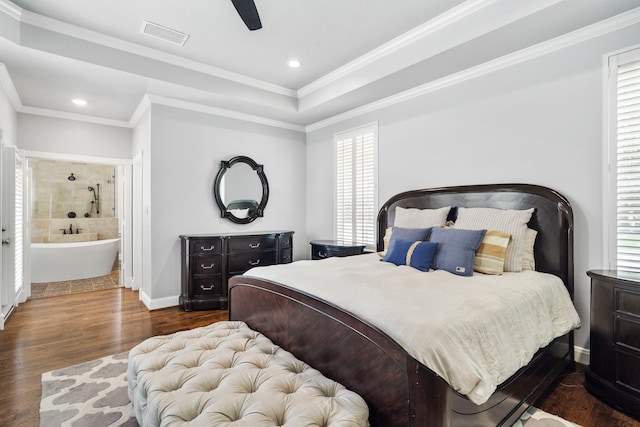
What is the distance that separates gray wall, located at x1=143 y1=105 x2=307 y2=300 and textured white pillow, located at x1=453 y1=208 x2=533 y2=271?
117 inches

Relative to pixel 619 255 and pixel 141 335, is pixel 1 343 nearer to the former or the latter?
pixel 141 335

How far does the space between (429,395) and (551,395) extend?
158 centimetres

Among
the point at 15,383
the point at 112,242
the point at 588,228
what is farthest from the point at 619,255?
the point at 112,242

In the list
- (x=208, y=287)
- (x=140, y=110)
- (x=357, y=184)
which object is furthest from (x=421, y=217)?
(x=140, y=110)

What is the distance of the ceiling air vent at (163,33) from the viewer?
114 inches

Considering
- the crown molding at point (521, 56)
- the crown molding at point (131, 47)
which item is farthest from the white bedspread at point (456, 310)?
the crown molding at point (131, 47)

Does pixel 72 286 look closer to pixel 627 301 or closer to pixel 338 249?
pixel 338 249

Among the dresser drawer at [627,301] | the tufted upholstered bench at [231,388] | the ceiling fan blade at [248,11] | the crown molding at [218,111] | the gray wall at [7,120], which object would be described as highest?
the crown molding at [218,111]

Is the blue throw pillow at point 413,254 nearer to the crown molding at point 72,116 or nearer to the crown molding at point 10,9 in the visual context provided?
the crown molding at point 10,9

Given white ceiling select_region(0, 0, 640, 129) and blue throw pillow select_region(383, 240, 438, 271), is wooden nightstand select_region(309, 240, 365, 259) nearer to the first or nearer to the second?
blue throw pillow select_region(383, 240, 438, 271)

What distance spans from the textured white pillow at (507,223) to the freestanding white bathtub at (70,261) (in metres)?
6.35

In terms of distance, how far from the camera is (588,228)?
2488mm

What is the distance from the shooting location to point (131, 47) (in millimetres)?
3238

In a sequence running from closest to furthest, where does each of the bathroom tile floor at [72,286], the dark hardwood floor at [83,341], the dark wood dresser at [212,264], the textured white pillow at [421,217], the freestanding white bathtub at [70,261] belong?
the dark hardwood floor at [83,341]
the textured white pillow at [421,217]
the dark wood dresser at [212,264]
the bathroom tile floor at [72,286]
the freestanding white bathtub at [70,261]
